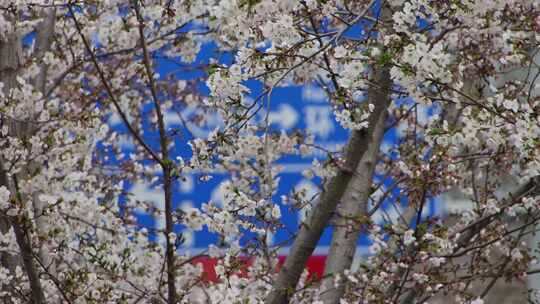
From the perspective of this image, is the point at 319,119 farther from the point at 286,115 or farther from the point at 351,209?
the point at 351,209

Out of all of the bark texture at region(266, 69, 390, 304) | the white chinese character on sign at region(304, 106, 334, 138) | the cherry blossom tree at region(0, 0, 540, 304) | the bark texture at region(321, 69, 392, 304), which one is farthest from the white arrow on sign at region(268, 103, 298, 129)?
the bark texture at region(266, 69, 390, 304)

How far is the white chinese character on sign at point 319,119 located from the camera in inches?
378

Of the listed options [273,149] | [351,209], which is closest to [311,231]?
[351,209]

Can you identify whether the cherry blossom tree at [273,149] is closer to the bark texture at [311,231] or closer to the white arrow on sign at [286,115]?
the bark texture at [311,231]

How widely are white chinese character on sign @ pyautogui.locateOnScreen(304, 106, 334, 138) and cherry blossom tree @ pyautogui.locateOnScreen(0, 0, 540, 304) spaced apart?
147 cm

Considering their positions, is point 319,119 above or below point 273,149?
above

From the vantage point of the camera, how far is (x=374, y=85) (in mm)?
3711

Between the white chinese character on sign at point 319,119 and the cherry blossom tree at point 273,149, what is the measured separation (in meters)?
1.47

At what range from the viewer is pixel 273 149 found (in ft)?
22.2

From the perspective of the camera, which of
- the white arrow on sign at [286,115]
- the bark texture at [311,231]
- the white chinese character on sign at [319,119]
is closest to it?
the bark texture at [311,231]

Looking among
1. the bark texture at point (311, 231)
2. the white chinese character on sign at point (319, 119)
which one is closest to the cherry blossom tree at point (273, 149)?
the bark texture at point (311, 231)

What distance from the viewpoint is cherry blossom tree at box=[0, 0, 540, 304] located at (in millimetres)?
3719

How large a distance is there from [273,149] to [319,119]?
10.2ft

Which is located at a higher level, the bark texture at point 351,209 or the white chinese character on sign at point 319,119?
the white chinese character on sign at point 319,119
